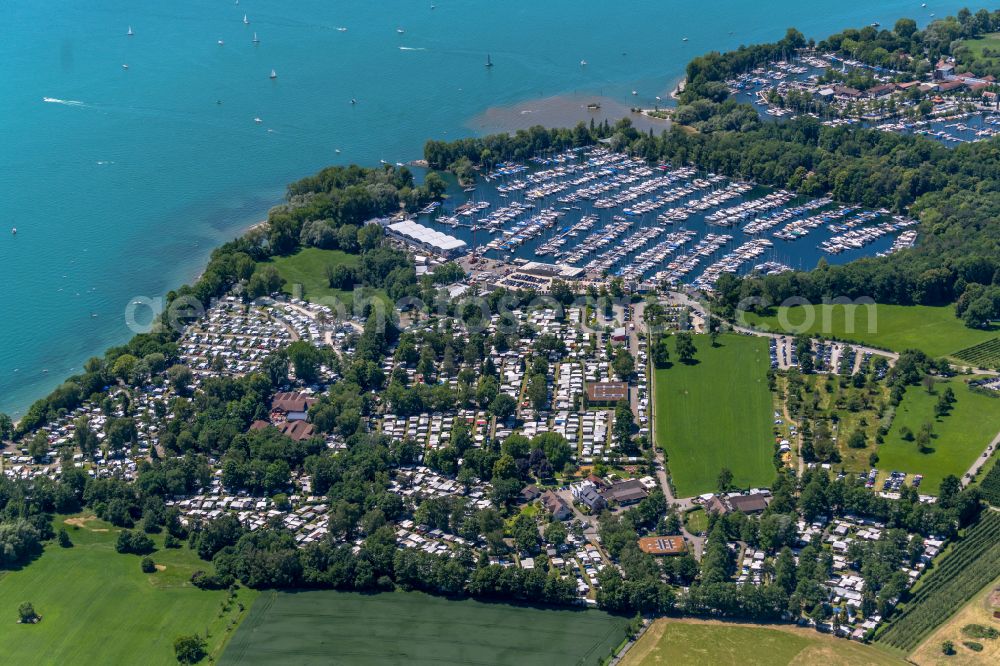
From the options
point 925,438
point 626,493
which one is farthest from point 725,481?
point 925,438

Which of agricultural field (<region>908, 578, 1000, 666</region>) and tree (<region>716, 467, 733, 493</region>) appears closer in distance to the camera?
agricultural field (<region>908, 578, 1000, 666</region>)

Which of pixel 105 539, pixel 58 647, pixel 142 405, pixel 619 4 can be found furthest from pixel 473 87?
pixel 58 647

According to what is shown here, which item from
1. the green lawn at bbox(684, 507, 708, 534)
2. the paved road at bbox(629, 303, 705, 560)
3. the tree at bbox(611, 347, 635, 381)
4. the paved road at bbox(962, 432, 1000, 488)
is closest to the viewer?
the paved road at bbox(629, 303, 705, 560)

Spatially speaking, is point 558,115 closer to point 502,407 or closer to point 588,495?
point 502,407

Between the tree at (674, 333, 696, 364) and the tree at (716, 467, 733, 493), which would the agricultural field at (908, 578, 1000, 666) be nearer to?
the tree at (716, 467, 733, 493)

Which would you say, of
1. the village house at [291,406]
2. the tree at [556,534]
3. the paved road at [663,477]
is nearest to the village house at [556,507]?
the tree at [556,534]

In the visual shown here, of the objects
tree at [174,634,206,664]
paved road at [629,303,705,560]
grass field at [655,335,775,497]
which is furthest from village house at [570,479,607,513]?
tree at [174,634,206,664]
